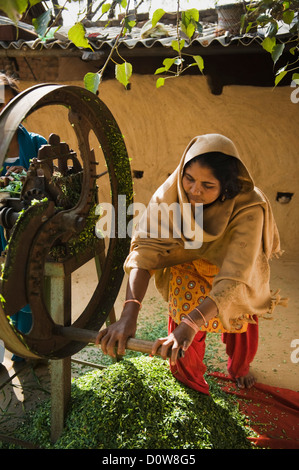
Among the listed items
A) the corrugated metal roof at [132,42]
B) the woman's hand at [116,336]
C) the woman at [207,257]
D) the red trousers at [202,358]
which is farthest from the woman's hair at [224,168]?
the corrugated metal roof at [132,42]

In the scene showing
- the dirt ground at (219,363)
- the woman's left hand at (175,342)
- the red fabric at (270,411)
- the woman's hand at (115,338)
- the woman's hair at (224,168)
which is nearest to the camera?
the woman's left hand at (175,342)

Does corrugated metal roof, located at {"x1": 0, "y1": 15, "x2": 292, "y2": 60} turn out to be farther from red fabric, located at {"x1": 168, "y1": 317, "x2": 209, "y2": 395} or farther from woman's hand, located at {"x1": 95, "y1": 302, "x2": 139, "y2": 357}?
woman's hand, located at {"x1": 95, "y1": 302, "x2": 139, "y2": 357}

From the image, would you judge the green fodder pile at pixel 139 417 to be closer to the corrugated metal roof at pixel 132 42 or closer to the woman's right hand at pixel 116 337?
the woman's right hand at pixel 116 337

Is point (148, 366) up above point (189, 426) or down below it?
above

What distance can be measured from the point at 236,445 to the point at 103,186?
390 cm

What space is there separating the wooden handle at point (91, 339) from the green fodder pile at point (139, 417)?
44cm

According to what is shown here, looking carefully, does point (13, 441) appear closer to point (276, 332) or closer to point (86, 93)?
point (86, 93)

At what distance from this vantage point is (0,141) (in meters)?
1.46

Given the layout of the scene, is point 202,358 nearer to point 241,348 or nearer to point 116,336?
point 241,348

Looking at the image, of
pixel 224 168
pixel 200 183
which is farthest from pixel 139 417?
pixel 224 168

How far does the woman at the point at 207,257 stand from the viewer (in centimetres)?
197

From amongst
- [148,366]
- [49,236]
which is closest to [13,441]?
[148,366]

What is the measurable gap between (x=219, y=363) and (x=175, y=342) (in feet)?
5.43

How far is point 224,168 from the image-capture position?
2090mm
